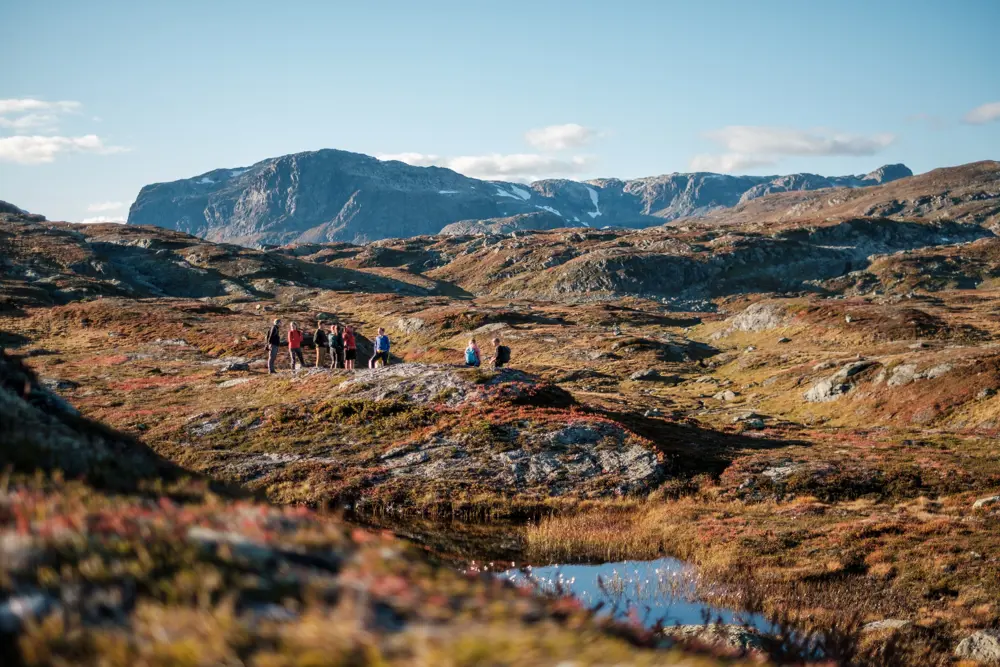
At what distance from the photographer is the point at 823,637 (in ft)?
38.1

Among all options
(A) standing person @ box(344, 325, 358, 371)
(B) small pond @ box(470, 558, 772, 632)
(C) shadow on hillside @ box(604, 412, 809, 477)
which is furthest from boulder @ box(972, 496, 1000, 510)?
(A) standing person @ box(344, 325, 358, 371)

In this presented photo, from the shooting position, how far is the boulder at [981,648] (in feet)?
38.8

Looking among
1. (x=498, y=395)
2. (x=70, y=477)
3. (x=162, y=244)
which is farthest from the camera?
(x=162, y=244)

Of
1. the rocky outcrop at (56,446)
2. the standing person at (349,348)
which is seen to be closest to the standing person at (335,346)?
the standing person at (349,348)

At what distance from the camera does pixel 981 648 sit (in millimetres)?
12125

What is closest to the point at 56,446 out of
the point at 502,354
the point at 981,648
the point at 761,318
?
the point at 981,648

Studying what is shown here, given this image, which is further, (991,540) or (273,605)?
(991,540)

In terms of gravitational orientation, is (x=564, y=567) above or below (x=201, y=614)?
below

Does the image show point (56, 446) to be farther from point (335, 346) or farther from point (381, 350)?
point (335, 346)

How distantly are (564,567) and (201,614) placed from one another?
1305cm

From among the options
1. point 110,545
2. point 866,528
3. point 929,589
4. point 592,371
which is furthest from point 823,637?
point 592,371

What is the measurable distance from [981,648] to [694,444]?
17.9 metres

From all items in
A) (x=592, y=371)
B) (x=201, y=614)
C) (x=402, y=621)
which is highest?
(x=201, y=614)

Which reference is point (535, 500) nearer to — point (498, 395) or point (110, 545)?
point (498, 395)
